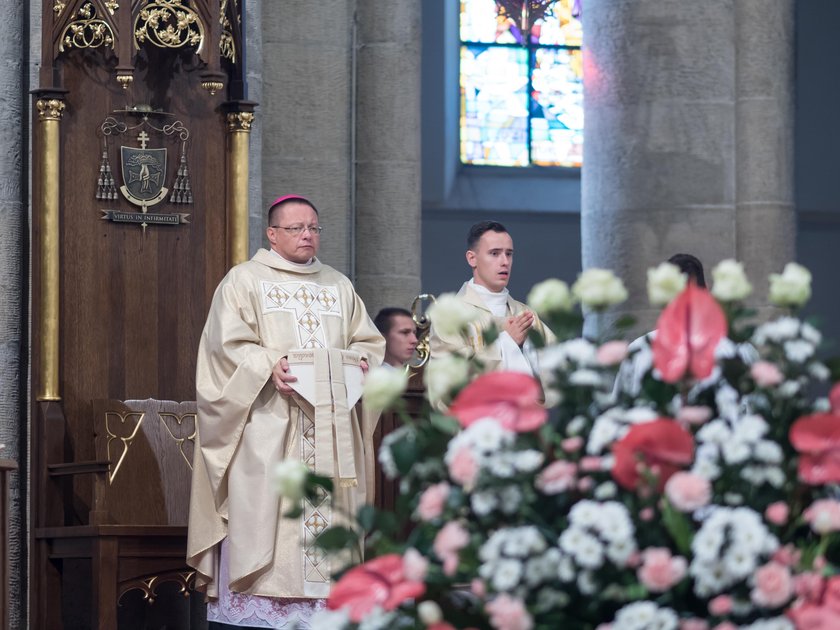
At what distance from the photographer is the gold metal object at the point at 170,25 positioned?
7.21m

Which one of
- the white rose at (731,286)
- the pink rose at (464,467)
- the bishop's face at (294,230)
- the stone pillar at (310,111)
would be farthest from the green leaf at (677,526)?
the stone pillar at (310,111)

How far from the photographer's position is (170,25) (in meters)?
7.27

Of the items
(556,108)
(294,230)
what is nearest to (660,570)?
(294,230)

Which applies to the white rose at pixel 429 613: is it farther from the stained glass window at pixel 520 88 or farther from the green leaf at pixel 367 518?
the stained glass window at pixel 520 88

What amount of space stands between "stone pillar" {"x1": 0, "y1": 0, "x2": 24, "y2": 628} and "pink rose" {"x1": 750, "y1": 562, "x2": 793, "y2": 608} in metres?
5.76

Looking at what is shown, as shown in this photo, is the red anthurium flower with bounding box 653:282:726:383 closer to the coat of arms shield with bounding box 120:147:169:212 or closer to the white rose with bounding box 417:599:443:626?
the white rose with bounding box 417:599:443:626

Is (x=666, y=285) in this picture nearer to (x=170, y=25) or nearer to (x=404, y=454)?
(x=404, y=454)

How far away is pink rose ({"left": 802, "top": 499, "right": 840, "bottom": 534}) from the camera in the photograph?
69.4 inches

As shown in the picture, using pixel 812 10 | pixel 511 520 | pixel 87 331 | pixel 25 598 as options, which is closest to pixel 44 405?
pixel 87 331

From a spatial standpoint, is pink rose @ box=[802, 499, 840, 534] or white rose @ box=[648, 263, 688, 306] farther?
white rose @ box=[648, 263, 688, 306]

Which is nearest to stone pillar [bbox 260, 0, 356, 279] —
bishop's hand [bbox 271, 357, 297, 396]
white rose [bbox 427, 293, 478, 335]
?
bishop's hand [bbox 271, 357, 297, 396]

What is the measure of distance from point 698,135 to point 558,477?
8.79m

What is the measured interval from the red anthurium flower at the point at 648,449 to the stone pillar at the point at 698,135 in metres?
8.52

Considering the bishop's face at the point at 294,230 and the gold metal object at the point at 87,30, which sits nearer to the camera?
the bishop's face at the point at 294,230
